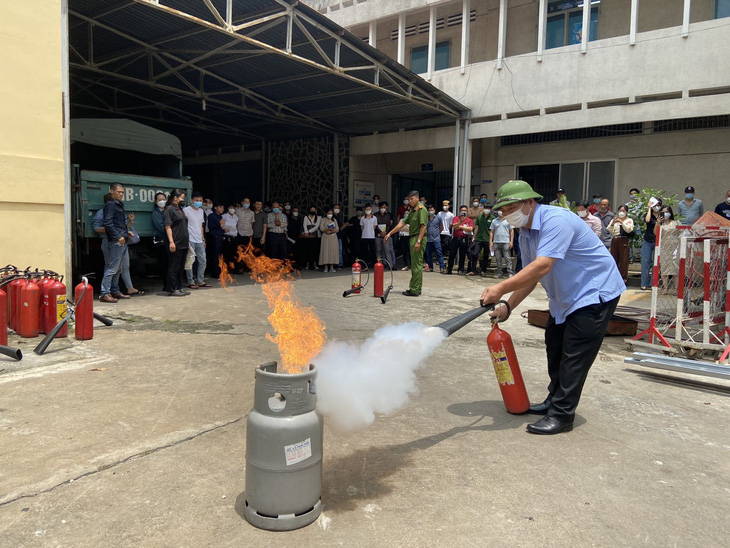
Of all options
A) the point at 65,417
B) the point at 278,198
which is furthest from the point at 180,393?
the point at 278,198

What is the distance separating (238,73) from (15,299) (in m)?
9.57

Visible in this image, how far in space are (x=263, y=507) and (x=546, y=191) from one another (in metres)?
16.2

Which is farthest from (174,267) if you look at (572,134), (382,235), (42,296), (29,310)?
(572,134)

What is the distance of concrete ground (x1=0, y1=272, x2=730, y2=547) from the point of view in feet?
9.08

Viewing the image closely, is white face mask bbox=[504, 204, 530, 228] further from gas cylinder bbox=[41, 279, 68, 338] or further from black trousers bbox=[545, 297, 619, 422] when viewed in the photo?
gas cylinder bbox=[41, 279, 68, 338]

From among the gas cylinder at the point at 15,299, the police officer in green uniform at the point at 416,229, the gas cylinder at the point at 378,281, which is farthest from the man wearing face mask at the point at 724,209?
the gas cylinder at the point at 15,299

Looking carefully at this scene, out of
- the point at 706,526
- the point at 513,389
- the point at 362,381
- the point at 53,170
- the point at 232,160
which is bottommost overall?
the point at 706,526

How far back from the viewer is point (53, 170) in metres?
7.07

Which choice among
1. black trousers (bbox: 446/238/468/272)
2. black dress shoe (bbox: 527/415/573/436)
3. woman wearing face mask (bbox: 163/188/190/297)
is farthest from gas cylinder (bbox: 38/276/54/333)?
black trousers (bbox: 446/238/468/272)

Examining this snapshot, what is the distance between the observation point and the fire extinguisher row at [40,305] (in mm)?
6492

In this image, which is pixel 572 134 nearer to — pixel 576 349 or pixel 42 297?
pixel 576 349

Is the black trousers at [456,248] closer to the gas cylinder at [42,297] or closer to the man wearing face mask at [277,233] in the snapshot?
the man wearing face mask at [277,233]

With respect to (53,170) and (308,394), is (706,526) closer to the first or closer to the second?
(308,394)

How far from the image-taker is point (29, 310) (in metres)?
6.48
